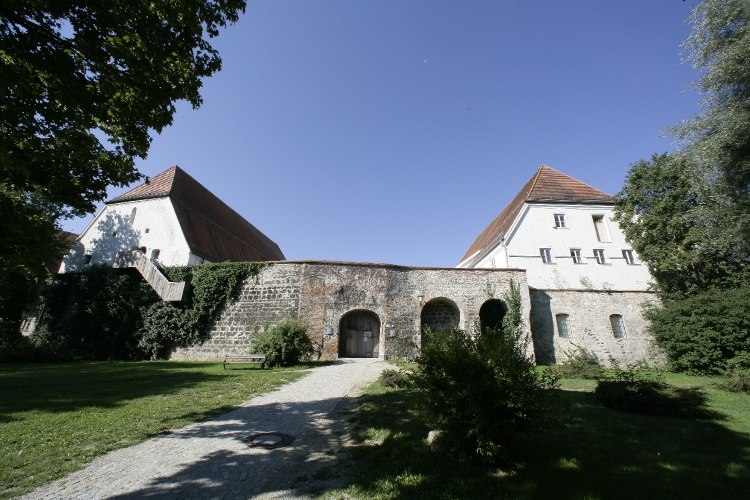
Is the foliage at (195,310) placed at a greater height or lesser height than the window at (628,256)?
lesser

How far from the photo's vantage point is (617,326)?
63.3 feet

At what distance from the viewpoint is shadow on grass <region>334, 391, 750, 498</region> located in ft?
12.5

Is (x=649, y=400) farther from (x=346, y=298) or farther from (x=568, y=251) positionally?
(x=568, y=251)

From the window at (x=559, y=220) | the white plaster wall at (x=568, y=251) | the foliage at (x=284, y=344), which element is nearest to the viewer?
the foliage at (x=284, y=344)

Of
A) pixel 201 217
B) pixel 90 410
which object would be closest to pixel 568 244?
pixel 90 410

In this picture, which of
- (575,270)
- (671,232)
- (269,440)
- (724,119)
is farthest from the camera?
(575,270)

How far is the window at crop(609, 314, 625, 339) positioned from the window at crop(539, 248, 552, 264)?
4.55 meters

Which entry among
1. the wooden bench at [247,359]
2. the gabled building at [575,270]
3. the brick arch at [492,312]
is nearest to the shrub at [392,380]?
the wooden bench at [247,359]

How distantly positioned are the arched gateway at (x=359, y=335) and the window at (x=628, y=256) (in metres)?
16.2

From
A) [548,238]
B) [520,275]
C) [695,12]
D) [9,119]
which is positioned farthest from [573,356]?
[9,119]

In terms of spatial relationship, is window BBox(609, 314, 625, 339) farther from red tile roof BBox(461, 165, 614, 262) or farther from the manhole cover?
the manhole cover

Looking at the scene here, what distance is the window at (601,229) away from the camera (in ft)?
71.3

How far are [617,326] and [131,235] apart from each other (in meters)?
31.1

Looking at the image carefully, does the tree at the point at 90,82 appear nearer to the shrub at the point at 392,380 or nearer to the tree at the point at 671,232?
the shrub at the point at 392,380
